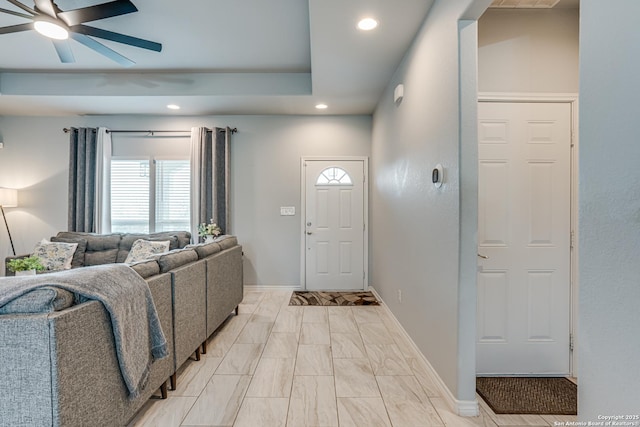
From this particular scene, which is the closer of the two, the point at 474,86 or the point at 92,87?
the point at 474,86

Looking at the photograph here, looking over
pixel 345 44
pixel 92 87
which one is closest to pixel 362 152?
pixel 345 44

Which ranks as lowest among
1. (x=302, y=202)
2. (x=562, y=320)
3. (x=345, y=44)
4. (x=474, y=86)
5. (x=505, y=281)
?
(x=562, y=320)

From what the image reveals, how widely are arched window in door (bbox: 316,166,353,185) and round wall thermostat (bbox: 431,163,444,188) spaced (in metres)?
2.65

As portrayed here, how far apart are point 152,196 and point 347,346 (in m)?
3.72

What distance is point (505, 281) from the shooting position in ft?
7.52

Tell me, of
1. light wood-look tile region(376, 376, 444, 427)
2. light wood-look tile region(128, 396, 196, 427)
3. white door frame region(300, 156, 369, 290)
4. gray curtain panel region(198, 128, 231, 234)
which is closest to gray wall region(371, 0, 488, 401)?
light wood-look tile region(376, 376, 444, 427)

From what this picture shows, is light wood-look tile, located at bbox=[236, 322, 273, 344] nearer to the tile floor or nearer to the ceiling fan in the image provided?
the tile floor

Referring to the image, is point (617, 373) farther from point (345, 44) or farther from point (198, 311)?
point (345, 44)

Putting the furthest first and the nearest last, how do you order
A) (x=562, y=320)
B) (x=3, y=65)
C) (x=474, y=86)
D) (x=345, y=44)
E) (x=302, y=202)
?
(x=302, y=202) < (x=3, y=65) < (x=345, y=44) < (x=562, y=320) < (x=474, y=86)

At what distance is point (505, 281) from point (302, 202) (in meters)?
3.04

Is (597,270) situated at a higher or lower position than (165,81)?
lower

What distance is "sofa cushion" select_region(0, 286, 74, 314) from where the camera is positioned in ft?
3.79

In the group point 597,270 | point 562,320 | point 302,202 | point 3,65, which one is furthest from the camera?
point 302,202

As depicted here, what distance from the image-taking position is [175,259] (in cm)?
222
